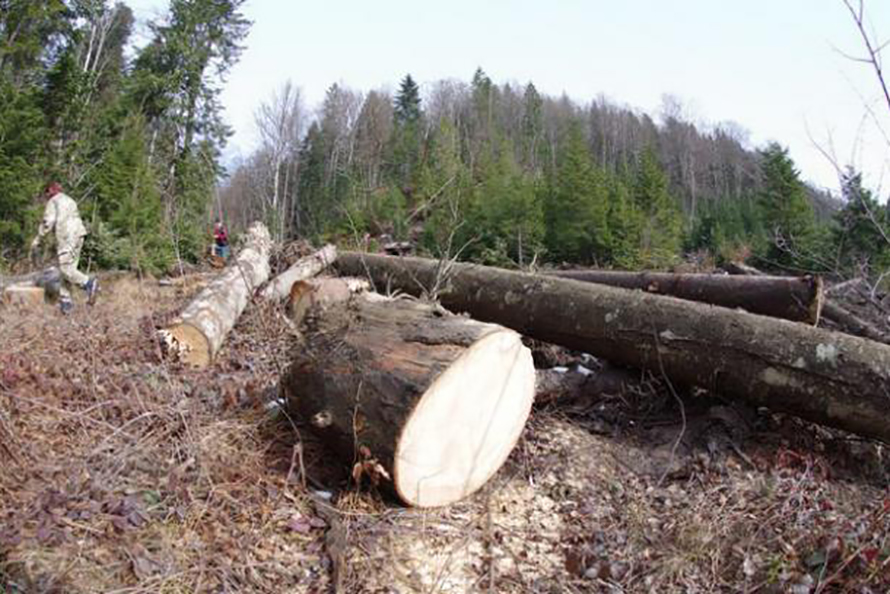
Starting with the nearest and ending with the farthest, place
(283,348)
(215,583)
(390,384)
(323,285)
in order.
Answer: (215,583)
(390,384)
(283,348)
(323,285)

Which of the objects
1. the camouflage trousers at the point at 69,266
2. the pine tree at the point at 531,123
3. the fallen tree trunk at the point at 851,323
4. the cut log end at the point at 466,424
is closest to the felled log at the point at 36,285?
the camouflage trousers at the point at 69,266

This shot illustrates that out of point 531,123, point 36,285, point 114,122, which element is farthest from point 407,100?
point 36,285

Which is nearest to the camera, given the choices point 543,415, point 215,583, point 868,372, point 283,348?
point 215,583

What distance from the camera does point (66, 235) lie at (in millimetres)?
7367

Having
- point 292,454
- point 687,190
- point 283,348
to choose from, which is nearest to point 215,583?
point 292,454

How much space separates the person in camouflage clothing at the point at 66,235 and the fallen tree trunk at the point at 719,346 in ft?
17.4

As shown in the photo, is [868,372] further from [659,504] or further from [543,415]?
[543,415]

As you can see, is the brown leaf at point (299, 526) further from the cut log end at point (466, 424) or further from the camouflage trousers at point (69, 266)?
the camouflage trousers at point (69, 266)

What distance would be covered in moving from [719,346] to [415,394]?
6.83ft

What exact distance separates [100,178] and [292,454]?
14.6m

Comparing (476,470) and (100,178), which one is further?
(100,178)

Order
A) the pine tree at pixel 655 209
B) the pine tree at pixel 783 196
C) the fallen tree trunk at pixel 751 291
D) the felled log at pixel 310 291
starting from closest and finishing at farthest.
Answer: the fallen tree trunk at pixel 751 291 < the felled log at pixel 310 291 < the pine tree at pixel 783 196 < the pine tree at pixel 655 209

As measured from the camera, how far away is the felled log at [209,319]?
4.66m

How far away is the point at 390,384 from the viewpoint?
9.40ft
